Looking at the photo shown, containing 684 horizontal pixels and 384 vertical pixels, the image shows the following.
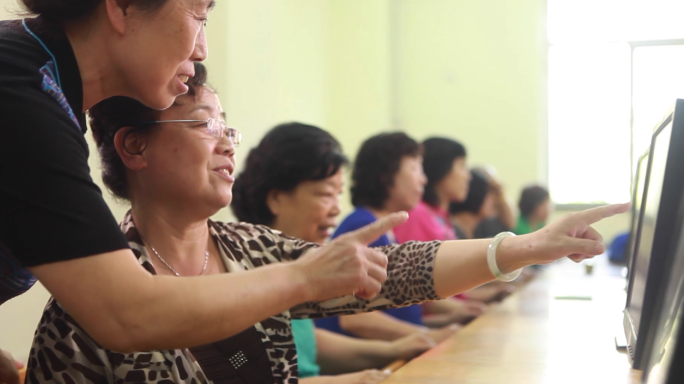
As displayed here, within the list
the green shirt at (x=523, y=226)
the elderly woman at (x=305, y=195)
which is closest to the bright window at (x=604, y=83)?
the green shirt at (x=523, y=226)

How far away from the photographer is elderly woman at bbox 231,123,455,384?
223 centimetres

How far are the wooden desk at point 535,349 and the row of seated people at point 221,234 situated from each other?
19 cm

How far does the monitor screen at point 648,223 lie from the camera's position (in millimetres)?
1203

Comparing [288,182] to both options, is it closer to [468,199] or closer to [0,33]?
[0,33]

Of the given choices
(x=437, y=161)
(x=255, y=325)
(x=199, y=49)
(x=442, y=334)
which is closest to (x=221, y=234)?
(x=255, y=325)

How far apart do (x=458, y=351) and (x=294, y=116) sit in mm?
3716

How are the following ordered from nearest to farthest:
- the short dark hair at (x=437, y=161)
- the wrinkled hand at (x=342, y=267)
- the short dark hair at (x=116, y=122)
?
the wrinkled hand at (x=342, y=267) < the short dark hair at (x=116, y=122) < the short dark hair at (x=437, y=161)

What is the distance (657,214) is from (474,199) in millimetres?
3972

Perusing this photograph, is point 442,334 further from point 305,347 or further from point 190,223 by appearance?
point 190,223

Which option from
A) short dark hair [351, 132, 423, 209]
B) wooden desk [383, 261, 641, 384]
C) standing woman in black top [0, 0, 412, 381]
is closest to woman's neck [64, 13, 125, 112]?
standing woman in black top [0, 0, 412, 381]

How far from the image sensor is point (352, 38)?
257 inches

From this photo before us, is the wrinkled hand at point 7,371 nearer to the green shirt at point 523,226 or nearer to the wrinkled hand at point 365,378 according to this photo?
the wrinkled hand at point 365,378

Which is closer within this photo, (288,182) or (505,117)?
(288,182)

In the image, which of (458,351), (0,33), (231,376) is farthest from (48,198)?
(458,351)
